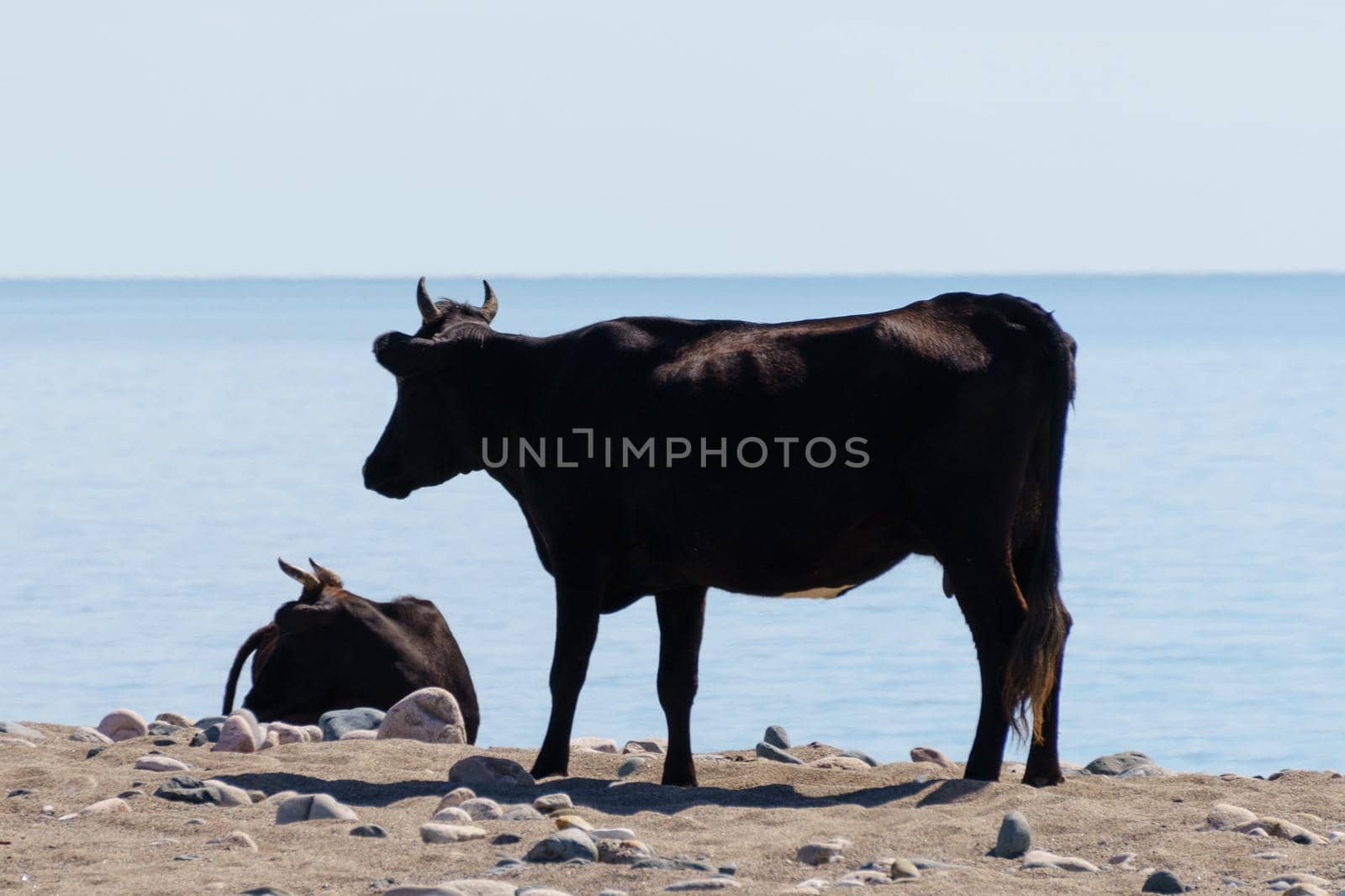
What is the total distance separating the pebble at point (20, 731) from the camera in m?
10.4

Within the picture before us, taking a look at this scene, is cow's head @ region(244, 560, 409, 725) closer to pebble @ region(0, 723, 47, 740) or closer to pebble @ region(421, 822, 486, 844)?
pebble @ region(0, 723, 47, 740)

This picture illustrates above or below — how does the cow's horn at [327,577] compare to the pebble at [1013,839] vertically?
above

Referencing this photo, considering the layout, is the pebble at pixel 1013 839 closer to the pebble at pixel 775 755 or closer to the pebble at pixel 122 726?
the pebble at pixel 775 755

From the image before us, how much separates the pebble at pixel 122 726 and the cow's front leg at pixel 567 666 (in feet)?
10.3

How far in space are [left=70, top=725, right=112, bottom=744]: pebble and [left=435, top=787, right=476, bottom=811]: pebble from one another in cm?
318

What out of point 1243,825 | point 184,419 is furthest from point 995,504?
point 184,419

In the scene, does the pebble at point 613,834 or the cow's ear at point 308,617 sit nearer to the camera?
the pebble at point 613,834

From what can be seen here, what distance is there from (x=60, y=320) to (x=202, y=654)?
148517 millimetres

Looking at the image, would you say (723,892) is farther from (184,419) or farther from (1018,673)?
(184,419)

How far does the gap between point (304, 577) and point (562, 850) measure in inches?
200

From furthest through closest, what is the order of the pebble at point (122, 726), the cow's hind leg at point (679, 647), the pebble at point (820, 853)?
the pebble at point (122, 726), the cow's hind leg at point (679, 647), the pebble at point (820, 853)

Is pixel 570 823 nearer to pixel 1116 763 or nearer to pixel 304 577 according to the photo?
pixel 1116 763

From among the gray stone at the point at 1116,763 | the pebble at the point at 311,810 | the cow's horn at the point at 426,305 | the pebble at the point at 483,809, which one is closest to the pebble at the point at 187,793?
the pebble at the point at 311,810

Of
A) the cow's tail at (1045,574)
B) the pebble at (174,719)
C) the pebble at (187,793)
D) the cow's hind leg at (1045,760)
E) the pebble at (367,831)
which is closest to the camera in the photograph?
the pebble at (367,831)
